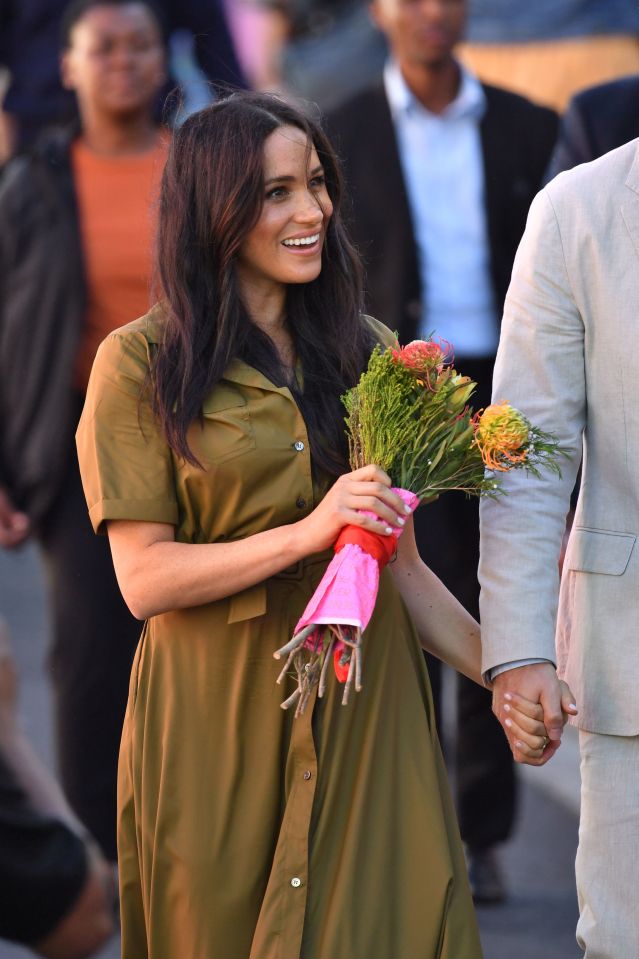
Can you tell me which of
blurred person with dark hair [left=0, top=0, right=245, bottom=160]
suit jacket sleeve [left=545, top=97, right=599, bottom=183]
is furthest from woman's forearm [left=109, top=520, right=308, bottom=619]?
blurred person with dark hair [left=0, top=0, right=245, bottom=160]

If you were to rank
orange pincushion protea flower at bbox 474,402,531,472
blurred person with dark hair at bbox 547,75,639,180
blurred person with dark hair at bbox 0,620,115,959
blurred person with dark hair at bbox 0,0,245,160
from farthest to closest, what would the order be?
blurred person with dark hair at bbox 0,0,245,160
blurred person with dark hair at bbox 547,75,639,180
blurred person with dark hair at bbox 0,620,115,959
orange pincushion protea flower at bbox 474,402,531,472

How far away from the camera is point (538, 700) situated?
3736 millimetres

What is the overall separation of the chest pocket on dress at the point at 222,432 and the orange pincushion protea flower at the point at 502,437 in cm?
45

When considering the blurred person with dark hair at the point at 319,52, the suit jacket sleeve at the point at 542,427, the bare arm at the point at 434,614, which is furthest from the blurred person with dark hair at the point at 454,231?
the blurred person with dark hair at the point at 319,52

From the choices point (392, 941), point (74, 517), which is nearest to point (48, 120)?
point (74, 517)

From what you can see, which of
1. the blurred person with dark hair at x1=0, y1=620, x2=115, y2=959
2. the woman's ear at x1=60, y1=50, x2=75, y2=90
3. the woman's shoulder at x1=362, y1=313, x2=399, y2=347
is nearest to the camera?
the woman's shoulder at x1=362, y1=313, x2=399, y2=347

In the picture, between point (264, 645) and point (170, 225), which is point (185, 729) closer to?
point (264, 645)

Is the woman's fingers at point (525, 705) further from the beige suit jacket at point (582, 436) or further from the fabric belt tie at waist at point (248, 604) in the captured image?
the fabric belt tie at waist at point (248, 604)

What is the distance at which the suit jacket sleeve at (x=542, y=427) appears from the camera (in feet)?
12.5

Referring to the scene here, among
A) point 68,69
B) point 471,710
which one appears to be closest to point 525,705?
point 471,710

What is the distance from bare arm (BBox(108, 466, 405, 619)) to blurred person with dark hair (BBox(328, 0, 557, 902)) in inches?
92.0

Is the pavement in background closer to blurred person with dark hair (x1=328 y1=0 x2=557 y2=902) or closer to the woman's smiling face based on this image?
blurred person with dark hair (x1=328 y1=0 x2=557 y2=902)

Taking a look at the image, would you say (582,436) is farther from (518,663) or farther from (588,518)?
(518,663)

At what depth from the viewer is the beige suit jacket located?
380cm
